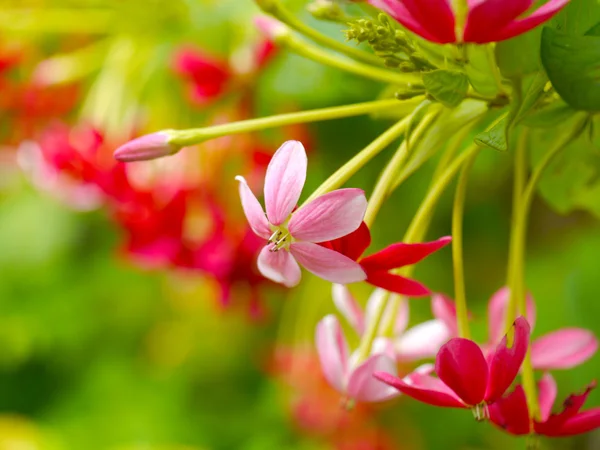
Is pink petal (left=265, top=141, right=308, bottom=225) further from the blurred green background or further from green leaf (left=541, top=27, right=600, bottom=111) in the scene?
the blurred green background

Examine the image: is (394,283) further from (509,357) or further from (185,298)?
(185,298)

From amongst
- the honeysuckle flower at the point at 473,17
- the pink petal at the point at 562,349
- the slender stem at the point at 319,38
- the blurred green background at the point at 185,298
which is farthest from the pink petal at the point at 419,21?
the blurred green background at the point at 185,298

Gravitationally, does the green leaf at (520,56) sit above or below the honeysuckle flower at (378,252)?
above

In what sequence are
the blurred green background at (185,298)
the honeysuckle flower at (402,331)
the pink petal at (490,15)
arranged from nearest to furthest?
the pink petal at (490,15), the honeysuckle flower at (402,331), the blurred green background at (185,298)

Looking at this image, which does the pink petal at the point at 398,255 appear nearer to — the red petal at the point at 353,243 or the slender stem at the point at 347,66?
the red petal at the point at 353,243

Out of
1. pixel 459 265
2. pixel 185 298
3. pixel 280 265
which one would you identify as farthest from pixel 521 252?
pixel 185 298

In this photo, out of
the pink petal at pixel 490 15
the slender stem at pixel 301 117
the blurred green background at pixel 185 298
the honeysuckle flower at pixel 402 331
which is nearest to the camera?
the pink petal at pixel 490 15
